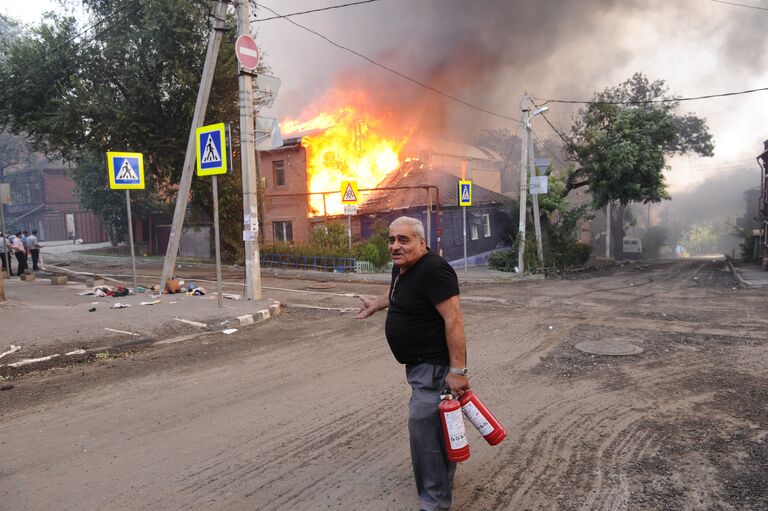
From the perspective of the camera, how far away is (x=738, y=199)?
72625mm

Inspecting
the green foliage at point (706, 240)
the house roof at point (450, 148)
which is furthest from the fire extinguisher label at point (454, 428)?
the green foliage at point (706, 240)

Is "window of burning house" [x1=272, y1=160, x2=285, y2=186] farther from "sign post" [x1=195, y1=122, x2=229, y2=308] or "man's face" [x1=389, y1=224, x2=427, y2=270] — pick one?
"man's face" [x1=389, y1=224, x2=427, y2=270]

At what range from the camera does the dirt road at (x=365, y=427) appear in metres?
3.28

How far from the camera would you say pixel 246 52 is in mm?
10945

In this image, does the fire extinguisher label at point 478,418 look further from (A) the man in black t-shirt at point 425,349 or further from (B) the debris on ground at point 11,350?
(B) the debris on ground at point 11,350

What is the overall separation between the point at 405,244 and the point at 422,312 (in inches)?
16.5

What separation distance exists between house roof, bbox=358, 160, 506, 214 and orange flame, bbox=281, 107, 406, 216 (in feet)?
4.41

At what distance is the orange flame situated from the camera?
79.9 feet

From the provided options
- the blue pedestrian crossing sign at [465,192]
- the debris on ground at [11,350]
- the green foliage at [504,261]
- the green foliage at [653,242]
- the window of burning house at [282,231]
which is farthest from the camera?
the green foliage at [653,242]

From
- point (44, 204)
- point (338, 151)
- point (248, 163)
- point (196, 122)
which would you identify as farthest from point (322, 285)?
point (44, 204)

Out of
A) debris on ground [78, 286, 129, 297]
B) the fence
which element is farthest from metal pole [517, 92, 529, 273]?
debris on ground [78, 286, 129, 297]

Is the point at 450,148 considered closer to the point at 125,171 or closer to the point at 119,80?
the point at 119,80

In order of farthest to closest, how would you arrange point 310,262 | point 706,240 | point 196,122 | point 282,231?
point 706,240 → point 282,231 → point 310,262 → point 196,122

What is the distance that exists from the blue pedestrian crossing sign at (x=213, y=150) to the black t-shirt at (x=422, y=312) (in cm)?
730
